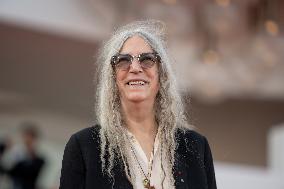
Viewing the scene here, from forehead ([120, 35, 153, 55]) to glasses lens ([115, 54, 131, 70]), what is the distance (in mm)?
24

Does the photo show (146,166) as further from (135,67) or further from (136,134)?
(135,67)

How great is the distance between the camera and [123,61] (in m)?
2.04

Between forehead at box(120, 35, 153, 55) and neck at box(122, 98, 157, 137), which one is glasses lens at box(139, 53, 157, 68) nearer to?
forehead at box(120, 35, 153, 55)

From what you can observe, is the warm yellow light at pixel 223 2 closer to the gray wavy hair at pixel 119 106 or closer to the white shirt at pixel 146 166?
the gray wavy hair at pixel 119 106

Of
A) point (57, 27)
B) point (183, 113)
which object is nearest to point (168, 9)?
point (57, 27)

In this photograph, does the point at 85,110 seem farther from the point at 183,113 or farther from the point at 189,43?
the point at 183,113

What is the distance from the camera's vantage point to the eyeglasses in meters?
2.03

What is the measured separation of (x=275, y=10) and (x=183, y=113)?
757cm

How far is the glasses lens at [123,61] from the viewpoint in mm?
2033

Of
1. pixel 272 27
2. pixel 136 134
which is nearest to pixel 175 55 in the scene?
pixel 272 27

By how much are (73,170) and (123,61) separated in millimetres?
380

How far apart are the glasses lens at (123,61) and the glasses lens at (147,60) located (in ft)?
0.13

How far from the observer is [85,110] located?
32.6ft

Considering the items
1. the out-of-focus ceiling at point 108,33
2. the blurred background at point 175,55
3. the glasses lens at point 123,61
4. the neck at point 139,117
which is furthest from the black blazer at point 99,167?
the out-of-focus ceiling at point 108,33
